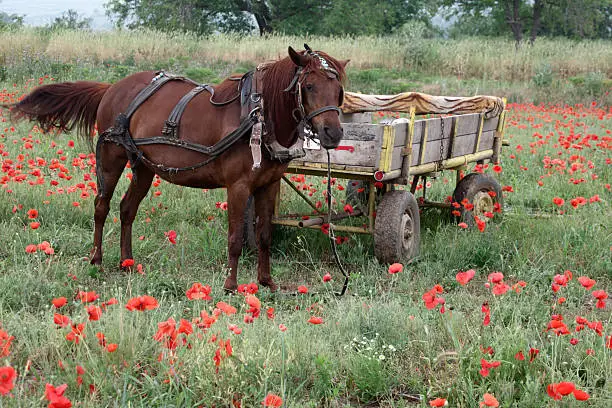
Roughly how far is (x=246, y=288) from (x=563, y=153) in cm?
758

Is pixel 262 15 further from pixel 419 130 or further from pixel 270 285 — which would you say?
pixel 270 285

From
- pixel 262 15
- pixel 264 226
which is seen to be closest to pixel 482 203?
pixel 264 226

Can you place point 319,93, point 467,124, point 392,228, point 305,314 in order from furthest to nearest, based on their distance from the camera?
point 467,124
point 392,228
point 319,93
point 305,314

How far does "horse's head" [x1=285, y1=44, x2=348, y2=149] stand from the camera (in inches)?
186

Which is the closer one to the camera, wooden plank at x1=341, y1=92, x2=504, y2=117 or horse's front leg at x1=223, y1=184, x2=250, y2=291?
horse's front leg at x1=223, y1=184, x2=250, y2=291

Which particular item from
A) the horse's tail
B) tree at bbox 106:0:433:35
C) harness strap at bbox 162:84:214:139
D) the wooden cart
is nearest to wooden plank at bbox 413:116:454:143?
the wooden cart

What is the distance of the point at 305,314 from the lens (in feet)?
15.1

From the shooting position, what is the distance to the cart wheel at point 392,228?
235 inches

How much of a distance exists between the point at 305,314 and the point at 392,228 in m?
1.60

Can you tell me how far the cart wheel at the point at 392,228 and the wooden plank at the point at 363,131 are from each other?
604mm

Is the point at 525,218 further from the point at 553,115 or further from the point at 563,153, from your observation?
the point at 553,115

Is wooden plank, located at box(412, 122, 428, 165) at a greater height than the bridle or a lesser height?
lesser

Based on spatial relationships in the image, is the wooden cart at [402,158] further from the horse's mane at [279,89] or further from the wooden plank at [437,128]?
the horse's mane at [279,89]

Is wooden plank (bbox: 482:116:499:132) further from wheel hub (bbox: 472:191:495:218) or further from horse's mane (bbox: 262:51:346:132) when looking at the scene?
horse's mane (bbox: 262:51:346:132)
